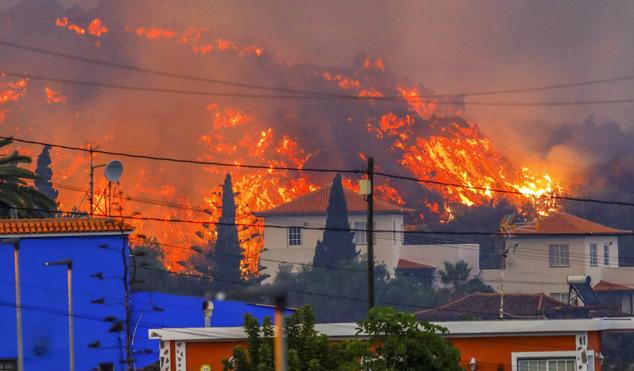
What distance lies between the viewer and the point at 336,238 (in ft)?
564

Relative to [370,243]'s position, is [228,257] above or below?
below

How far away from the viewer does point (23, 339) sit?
64.5 metres

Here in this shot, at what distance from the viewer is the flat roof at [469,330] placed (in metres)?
52.3

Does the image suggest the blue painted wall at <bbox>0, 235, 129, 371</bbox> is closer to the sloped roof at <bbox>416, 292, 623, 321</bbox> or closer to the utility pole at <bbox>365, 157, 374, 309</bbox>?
the utility pole at <bbox>365, 157, 374, 309</bbox>

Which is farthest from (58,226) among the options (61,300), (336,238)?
(336,238)

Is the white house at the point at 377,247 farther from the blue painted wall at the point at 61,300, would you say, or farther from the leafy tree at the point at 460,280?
the blue painted wall at the point at 61,300

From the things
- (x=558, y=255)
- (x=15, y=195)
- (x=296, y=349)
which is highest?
(x=15, y=195)

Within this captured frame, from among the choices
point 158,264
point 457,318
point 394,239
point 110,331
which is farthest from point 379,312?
point 394,239

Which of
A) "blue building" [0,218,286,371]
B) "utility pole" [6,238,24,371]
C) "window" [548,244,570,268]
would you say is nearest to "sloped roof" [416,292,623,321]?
"window" [548,244,570,268]

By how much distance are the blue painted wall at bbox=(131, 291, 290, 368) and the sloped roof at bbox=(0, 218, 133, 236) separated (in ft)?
14.0

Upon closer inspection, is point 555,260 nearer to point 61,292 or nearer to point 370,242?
point 61,292

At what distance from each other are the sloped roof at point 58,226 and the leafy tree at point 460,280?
10162 cm

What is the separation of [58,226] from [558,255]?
388 ft

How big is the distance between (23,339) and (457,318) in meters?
72.1
